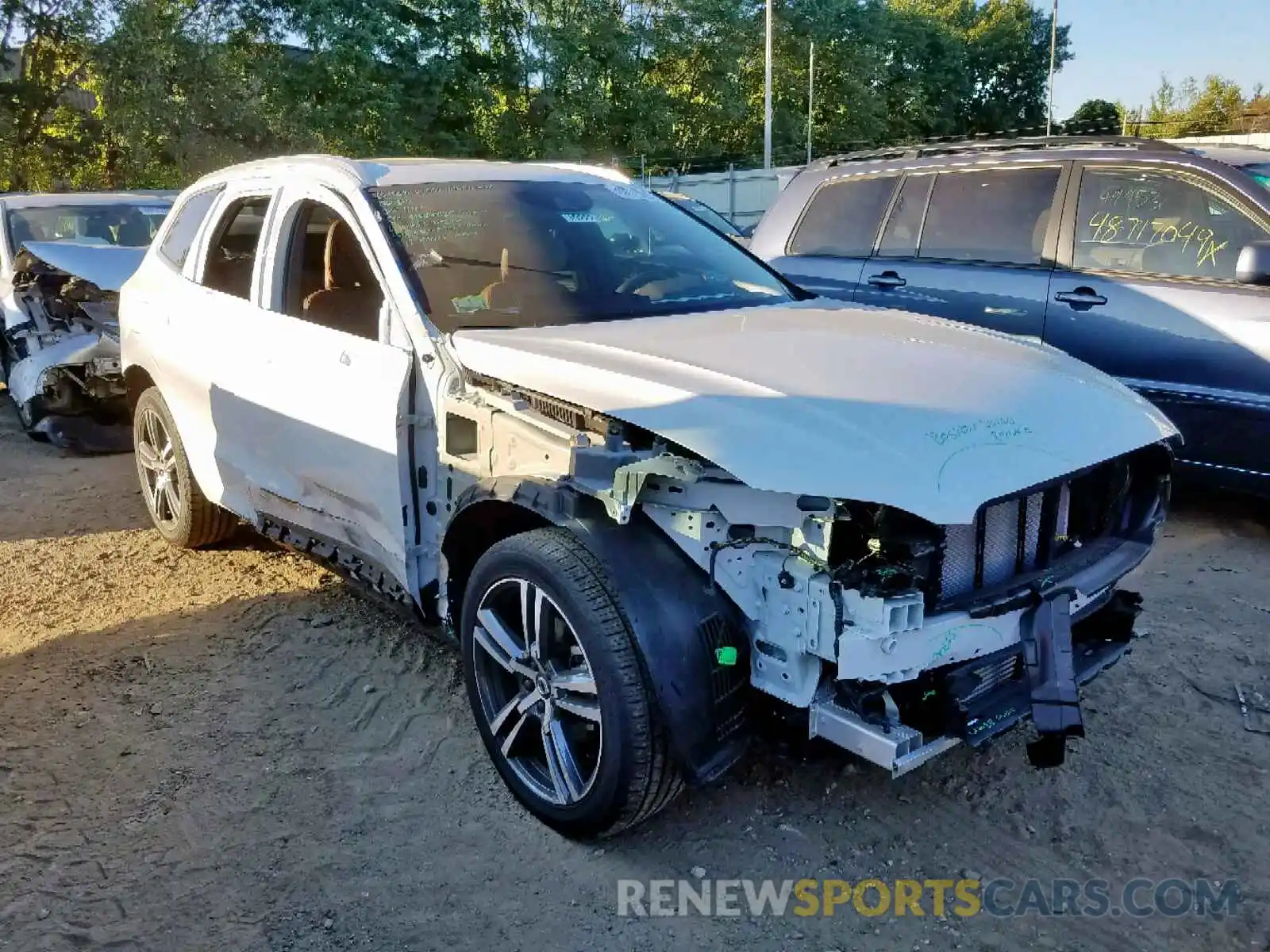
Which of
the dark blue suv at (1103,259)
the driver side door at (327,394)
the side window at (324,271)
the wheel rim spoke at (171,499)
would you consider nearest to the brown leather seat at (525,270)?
the driver side door at (327,394)

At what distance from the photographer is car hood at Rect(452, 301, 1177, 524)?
249 centimetres

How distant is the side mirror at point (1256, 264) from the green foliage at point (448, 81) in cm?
2227

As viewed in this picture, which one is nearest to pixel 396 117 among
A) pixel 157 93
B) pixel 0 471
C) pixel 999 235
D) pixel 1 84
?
pixel 157 93

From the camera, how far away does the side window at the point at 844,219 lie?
21.9ft

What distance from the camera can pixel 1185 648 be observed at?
4148mm

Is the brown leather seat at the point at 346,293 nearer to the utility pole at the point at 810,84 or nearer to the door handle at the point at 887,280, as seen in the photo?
the door handle at the point at 887,280

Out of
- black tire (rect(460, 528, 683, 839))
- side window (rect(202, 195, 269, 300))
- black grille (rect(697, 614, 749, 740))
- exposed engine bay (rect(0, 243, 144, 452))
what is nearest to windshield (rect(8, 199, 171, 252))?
exposed engine bay (rect(0, 243, 144, 452))

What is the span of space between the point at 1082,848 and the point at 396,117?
2754cm

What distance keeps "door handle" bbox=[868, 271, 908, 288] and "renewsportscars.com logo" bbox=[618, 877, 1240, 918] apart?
4.21 metres

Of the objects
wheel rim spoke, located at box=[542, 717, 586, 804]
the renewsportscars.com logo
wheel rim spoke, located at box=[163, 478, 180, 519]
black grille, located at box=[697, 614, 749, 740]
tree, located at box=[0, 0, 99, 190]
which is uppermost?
tree, located at box=[0, 0, 99, 190]

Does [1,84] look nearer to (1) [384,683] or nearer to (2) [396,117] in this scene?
(2) [396,117]

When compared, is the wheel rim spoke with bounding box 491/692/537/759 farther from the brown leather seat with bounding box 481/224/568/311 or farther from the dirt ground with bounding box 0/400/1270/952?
the brown leather seat with bounding box 481/224/568/311

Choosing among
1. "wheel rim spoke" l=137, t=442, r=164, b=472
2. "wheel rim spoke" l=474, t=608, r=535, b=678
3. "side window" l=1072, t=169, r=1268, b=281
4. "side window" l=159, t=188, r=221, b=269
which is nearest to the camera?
"wheel rim spoke" l=474, t=608, r=535, b=678

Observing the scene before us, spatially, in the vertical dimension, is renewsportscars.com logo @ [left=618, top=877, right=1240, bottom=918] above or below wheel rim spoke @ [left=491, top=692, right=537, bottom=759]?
below
